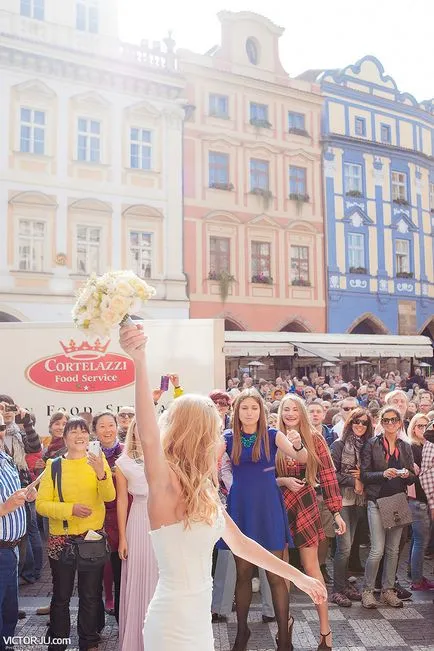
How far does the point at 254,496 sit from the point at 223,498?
1.13 metres

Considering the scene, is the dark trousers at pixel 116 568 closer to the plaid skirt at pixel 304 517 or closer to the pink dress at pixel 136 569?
the pink dress at pixel 136 569

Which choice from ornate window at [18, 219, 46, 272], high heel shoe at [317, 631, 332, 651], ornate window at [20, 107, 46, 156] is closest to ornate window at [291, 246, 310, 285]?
ornate window at [18, 219, 46, 272]

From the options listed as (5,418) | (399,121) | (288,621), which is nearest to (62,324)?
(5,418)

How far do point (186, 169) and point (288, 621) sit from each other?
62.5ft

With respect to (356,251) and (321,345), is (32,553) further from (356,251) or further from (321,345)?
(356,251)

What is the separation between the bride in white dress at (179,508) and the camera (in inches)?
93.8

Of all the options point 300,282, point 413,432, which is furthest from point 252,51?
point 413,432

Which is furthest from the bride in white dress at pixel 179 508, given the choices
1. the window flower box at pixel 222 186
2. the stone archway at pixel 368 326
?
the stone archway at pixel 368 326

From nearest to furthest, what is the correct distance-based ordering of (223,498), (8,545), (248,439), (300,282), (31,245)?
(8,545), (248,439), (223,498), (31,245), (300,282)

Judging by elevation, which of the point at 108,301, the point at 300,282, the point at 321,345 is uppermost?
the point at 300,282

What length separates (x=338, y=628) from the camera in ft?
17.0

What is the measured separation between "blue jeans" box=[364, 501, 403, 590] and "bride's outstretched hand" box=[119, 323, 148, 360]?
14.0ft

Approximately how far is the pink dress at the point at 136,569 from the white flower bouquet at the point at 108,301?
91.4 inches

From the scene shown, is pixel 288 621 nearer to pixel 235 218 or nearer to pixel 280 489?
pixel 280 489
